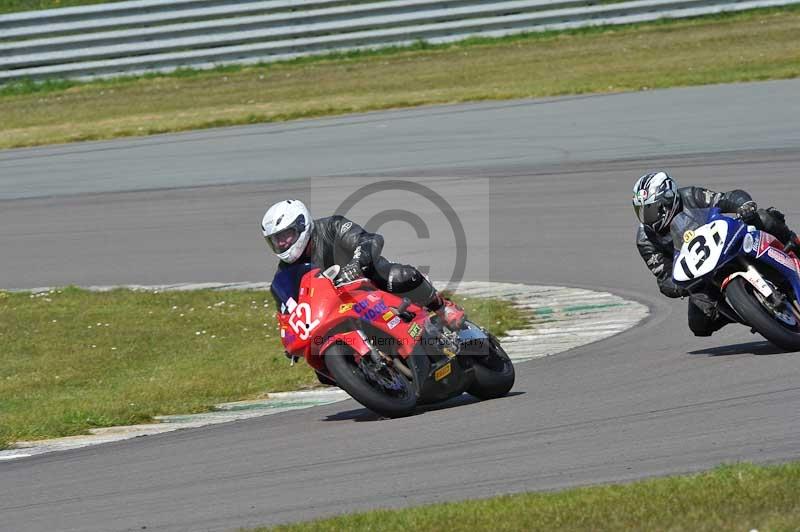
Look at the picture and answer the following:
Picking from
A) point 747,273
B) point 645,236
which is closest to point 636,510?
point 747,273

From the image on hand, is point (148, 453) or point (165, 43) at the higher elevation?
point (165, 43)

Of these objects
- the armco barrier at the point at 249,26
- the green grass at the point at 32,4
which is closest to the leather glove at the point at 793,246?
the armco barrier at the point at 249,26

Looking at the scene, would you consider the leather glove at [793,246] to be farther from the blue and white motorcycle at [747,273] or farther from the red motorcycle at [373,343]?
the red motorcycle at [373,343]

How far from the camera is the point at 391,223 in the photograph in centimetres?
1684

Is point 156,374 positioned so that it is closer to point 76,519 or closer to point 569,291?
point 569,291

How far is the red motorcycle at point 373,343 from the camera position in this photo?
323 inches

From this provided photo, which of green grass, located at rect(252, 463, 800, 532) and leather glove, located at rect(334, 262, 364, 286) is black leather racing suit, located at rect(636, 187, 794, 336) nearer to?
leather glove, located at rect(334, 262, 364, 286)

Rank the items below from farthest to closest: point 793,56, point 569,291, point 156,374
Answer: point 793,56 < point 569,291 < point 156,374

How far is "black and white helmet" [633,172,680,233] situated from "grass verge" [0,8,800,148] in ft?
45.0

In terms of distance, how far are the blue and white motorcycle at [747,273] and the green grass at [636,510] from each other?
9.14ft

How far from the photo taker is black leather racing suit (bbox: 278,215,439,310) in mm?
8570

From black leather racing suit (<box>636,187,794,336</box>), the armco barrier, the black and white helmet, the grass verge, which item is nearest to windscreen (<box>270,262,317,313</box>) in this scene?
the black and white helmet

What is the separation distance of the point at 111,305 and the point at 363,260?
245 inches

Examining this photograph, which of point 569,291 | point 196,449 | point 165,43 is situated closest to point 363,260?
point 196,449
